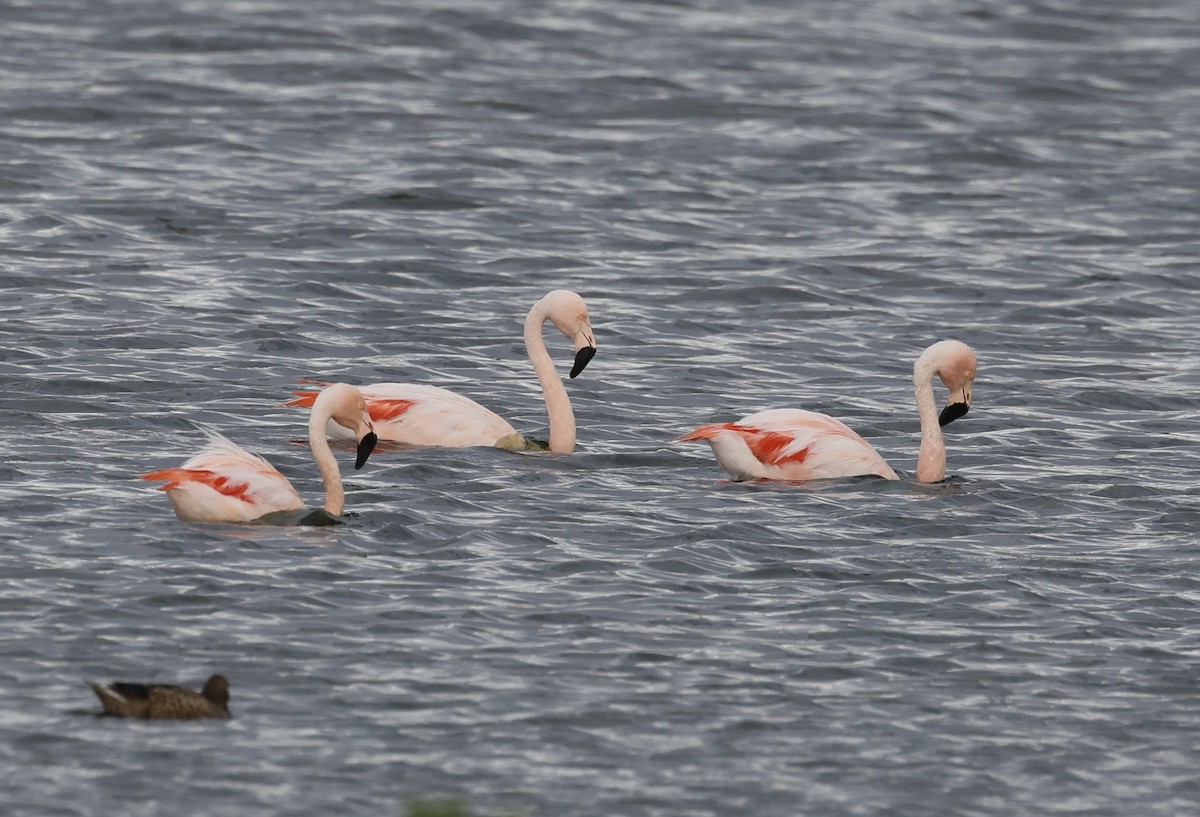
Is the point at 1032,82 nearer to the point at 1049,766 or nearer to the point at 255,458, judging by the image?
the point at 255,458

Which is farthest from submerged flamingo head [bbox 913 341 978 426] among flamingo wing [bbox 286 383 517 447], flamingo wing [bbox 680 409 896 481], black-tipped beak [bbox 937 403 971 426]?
flamingo wing [bbox 286 383 517 447]

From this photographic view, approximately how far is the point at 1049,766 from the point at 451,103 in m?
15.4

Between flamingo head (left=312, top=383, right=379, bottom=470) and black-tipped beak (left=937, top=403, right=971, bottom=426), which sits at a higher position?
flamingo head (left=312, top=383, right=379, bottom=470)

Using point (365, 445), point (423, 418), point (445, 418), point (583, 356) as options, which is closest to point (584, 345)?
point (583, 356)

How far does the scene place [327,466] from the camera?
10.0 metres

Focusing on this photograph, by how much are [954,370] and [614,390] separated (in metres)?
2.61

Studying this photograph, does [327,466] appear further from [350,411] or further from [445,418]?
[445,418]

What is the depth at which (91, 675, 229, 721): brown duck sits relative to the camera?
7250mm

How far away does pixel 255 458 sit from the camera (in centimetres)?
991

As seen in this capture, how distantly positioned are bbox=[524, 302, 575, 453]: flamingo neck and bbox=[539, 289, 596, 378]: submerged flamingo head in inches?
5.3

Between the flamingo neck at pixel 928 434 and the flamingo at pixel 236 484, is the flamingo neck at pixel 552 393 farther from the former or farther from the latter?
the flamingo at pixel 236 484

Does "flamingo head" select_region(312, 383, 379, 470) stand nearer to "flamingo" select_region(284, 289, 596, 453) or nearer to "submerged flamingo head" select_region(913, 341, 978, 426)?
"flamingo" select_region(284, 289, 596, 453)

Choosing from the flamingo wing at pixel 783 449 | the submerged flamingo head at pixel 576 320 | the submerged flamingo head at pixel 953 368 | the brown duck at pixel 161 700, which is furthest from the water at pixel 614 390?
the submerged flamingo head at pixel 576 320

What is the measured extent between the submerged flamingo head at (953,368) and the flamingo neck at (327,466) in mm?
3528
